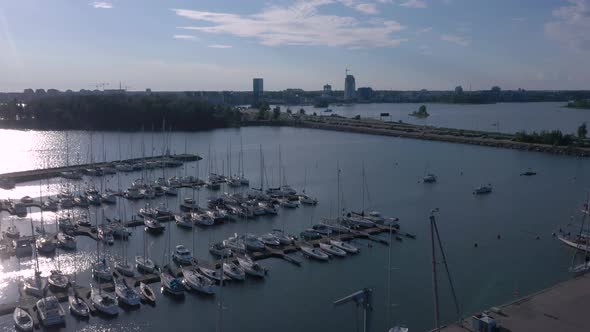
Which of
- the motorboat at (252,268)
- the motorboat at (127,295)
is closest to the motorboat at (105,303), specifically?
the motorboat at (127,295)

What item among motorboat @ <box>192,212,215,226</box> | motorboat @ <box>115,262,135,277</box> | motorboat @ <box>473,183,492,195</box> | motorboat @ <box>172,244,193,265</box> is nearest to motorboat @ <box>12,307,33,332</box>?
motorboat @ <box>115,262,135,277</box>

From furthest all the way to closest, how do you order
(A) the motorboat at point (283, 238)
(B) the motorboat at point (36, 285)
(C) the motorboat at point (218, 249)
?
(A) the motorboat at point (283, 238) → (C) the motorboat at point (218, 249) → (B) the motorboat at point (36, 285)

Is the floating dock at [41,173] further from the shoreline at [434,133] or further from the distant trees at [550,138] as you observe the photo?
the distant trees at [550,138]

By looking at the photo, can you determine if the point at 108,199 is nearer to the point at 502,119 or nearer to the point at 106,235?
the point at 106,235

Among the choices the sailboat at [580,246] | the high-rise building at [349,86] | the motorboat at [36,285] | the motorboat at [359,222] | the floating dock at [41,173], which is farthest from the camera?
the high-rise building at [349,86]

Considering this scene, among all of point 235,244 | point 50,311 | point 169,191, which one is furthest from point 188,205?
point 50,311

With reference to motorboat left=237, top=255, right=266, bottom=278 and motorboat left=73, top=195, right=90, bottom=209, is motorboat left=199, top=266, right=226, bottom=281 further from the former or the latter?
motorboat left=73, top=195, right=90, bottom=209

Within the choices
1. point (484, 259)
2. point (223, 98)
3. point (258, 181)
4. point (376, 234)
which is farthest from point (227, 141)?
point (223, 98)
